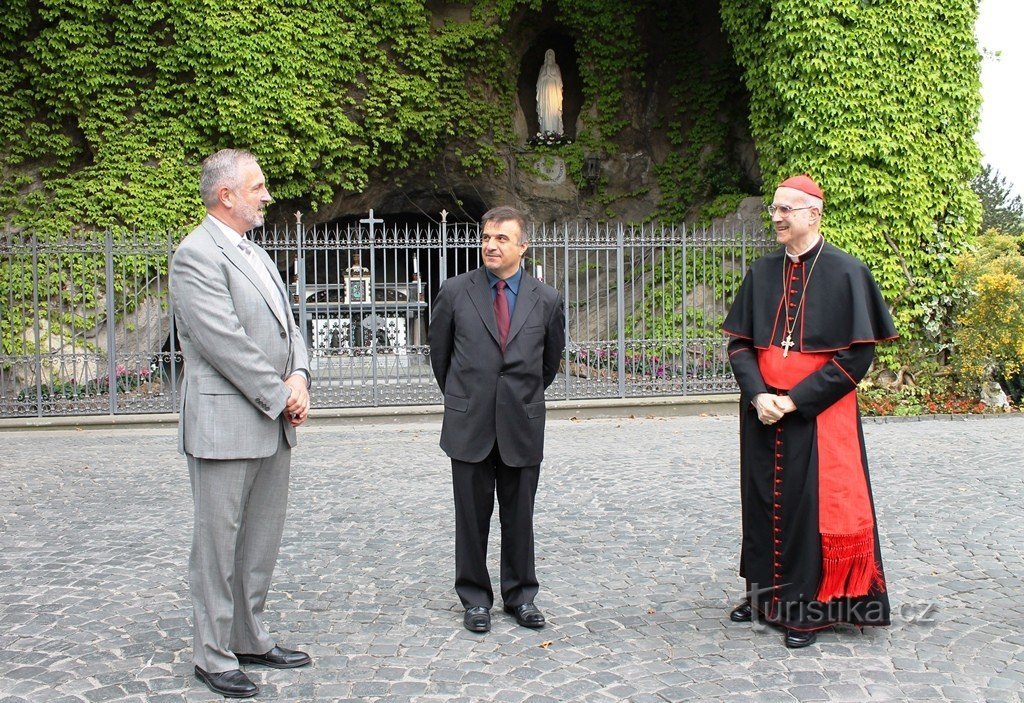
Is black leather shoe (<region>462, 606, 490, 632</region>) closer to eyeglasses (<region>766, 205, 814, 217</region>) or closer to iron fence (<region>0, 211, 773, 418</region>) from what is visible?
eyeglasses (<region>766, 205, 814, 217</region>)

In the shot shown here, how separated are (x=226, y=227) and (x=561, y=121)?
629 inches

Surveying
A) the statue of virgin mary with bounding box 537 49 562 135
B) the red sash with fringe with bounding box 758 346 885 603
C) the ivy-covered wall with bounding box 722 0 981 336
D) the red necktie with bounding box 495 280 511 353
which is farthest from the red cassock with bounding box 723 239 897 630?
the statue of virgin mary with bounding box 537 49 562 135

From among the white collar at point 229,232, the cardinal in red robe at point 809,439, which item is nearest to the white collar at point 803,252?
the cardinal in red robe at point 809,439

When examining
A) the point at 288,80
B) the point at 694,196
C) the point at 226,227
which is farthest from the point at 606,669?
the point at 694,196

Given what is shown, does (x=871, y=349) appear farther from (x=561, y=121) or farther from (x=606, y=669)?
(x=561, y=121)

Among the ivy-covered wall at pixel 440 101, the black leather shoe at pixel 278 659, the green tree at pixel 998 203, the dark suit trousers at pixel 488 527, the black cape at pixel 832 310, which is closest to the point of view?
the black leather shoe at pixel 278 659

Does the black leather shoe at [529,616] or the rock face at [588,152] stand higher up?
the rock face at [588,152]

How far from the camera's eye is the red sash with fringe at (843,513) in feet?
12.3

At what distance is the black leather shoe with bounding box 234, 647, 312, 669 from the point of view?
3.53m

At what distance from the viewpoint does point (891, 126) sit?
1184 centimetres

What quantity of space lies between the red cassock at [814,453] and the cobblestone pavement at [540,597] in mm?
209

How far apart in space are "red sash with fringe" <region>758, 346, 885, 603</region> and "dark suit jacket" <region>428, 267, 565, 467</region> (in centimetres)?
117

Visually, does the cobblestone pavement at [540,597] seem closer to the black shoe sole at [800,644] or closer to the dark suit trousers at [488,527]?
the black shoe sole at [800,644]

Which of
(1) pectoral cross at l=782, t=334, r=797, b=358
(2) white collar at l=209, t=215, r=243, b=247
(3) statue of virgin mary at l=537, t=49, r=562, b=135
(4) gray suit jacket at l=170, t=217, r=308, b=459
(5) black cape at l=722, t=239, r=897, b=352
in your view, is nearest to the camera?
(4) gray suit jacket at l=170, t=217, r=308, b=459
